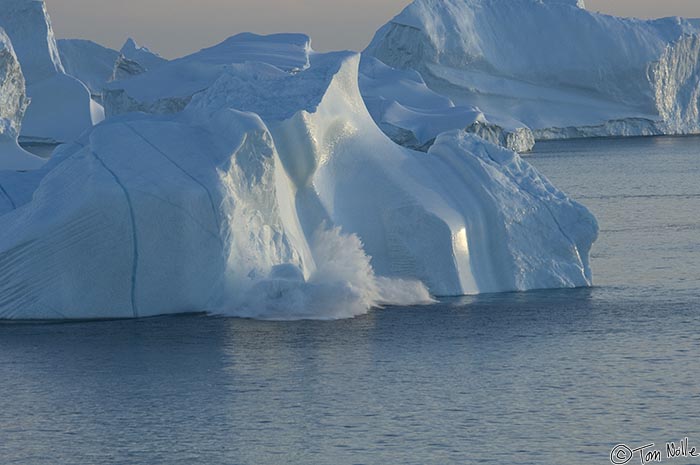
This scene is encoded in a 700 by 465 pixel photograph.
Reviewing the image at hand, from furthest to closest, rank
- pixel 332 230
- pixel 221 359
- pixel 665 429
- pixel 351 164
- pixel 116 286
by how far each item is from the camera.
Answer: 1. pixel 351 164
2. pixel 332 230
3. pixel 116 286
4. pixel 221 359
5. pixel 665 429

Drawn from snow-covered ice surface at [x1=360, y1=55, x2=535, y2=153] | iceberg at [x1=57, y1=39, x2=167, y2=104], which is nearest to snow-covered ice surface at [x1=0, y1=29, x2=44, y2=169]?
snow-covered ice surface at [x1=360, y1=55, x2=535, y2=153]

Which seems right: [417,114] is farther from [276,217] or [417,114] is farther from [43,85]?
[276,217]

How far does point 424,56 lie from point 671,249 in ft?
143

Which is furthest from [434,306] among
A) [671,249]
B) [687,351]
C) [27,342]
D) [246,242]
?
[671,249]

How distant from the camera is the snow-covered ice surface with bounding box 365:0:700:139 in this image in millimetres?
62938

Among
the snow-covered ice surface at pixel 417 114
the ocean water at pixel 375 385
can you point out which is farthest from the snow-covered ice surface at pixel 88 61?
the ocean water at pixel 375 385

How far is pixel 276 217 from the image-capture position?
14.7 metres

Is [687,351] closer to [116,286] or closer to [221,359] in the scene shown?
[221,359]

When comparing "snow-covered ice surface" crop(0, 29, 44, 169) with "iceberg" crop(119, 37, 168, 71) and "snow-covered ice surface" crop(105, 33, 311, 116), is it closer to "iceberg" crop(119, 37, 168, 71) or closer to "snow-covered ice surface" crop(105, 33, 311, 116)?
"snow-covered ice surface" crop(105, 33, 311, 116)

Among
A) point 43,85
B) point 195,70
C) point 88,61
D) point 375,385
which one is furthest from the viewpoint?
point 88,61

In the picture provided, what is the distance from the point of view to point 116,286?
46.1ft

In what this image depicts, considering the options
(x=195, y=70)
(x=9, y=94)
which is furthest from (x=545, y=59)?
(x=9, y=94)

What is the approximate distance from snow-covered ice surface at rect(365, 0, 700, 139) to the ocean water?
47.4m

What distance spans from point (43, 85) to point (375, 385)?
51.8 meters
